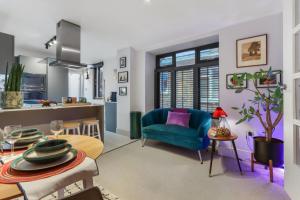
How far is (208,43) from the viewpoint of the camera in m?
3.61

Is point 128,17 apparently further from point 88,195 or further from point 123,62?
point 88,195

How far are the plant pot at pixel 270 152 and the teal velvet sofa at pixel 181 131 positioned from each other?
2.74 feet

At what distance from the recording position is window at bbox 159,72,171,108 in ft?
14.5

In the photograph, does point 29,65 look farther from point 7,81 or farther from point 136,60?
point 136,60

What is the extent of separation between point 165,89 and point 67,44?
2.63 meters

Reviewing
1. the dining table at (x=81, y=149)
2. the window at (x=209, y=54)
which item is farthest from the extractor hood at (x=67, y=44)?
the window at (x=209, y=54)

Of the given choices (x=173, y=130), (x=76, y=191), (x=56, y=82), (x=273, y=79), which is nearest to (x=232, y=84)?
(x=273, y=79)

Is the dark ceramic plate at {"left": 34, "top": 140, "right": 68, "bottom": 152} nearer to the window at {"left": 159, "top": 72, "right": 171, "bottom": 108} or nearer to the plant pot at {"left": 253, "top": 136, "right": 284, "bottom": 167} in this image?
the plant pot at {"left": 253, "top": 136, "right": 284, "bottom": 167}

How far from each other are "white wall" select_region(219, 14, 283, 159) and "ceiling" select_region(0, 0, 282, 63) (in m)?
0.14

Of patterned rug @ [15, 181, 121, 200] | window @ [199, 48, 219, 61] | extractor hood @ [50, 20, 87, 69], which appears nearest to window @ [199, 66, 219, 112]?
window @ [199, 48, 219, 61]

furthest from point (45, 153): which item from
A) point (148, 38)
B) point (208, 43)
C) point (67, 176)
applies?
point (208, 43)

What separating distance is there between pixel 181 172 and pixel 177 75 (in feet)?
8.38

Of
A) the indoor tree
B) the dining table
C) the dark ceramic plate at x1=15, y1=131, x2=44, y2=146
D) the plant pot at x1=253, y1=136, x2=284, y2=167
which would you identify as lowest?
the plant pot at x1=253, y1=136, x2=284, y2=167

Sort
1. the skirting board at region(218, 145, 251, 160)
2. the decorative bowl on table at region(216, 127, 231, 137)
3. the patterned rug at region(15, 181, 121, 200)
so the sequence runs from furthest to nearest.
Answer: the skirting board at region(218, 145, 251, 160), the decorative bowl on table at region(216, 127, 231, 137), the patterned rug at region(15, 181, 121, 200)
